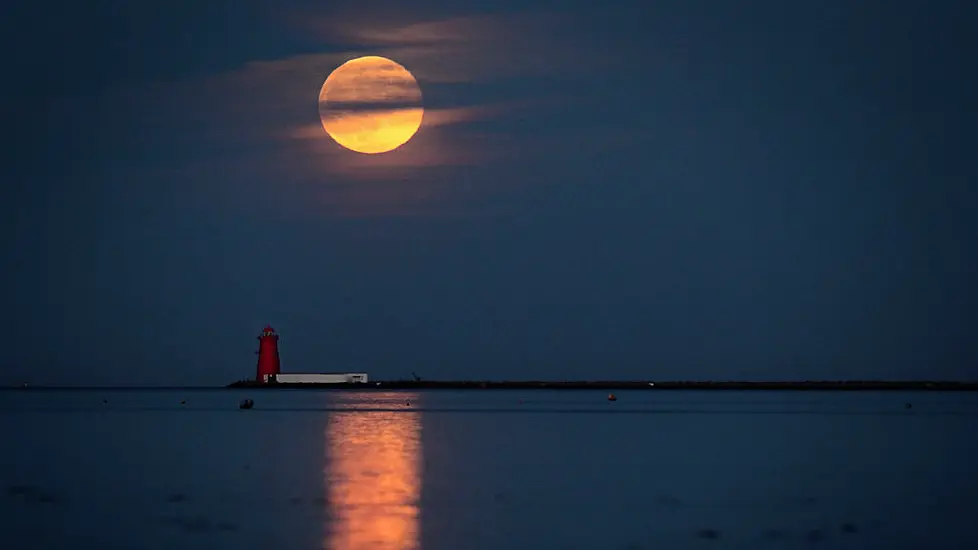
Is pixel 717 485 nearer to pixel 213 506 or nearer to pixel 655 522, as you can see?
pixel 655 522

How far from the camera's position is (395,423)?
92.1 meters

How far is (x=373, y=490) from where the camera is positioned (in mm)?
39250

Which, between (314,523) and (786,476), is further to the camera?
(786,476)

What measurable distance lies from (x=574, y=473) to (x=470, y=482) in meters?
5.09

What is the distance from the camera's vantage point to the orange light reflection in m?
28.5

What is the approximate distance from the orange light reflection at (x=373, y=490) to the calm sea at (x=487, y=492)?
100 millimetres

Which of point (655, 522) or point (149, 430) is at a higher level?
point (149, 430)

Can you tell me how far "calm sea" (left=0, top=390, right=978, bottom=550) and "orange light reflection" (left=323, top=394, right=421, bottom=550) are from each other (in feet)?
0.33

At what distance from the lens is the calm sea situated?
2914 centimetres

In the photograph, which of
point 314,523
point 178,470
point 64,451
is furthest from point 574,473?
point 64,451

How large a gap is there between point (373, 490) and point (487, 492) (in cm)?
316

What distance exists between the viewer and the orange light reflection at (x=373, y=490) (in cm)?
2847

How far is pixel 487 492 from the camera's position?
3931cm

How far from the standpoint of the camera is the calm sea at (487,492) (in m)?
29.1
